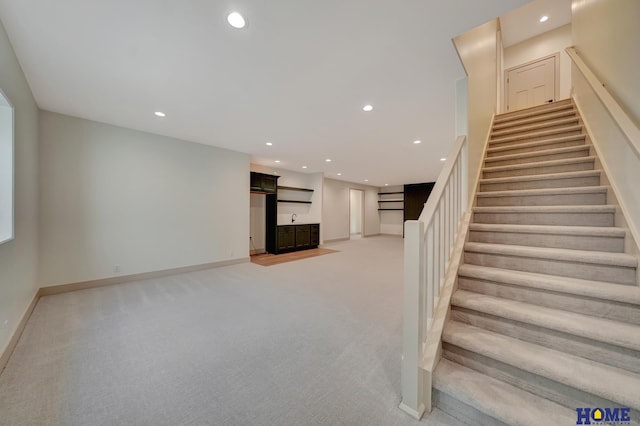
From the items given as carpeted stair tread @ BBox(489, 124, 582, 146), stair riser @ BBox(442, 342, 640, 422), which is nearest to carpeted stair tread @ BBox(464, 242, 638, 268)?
stair riser @ BBox(442, 342, 640, 422)

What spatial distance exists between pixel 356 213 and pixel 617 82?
919 cm

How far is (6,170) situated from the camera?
81.2 inches

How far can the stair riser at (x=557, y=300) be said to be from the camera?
1.33 m

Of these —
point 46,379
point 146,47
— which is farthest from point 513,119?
point 46,379

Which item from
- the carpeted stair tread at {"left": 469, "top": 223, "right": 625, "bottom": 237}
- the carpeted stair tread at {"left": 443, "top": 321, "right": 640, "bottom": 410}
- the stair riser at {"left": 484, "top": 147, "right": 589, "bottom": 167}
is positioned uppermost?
the stair riser at {"left": 484, "top": 147, "right": 589, "bottom": 167}

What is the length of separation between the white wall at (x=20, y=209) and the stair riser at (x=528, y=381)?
11.3 feet

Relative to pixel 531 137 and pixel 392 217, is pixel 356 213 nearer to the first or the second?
pixel 392 217

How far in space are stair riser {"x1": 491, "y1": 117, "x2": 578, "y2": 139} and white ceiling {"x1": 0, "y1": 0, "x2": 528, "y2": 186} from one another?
0.70 meters

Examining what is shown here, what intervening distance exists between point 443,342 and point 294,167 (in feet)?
20.3

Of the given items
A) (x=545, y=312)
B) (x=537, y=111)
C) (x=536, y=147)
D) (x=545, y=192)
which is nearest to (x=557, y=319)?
(x=545, y=312)

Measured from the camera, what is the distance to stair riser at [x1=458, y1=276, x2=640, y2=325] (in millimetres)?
1332

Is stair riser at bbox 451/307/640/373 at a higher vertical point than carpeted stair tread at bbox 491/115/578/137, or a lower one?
lower

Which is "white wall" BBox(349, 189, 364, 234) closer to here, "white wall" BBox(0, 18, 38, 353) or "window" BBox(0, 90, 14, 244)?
"white wall" BBox(0, 18, 38, 353)

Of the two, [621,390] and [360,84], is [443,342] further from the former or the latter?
[360,84]
